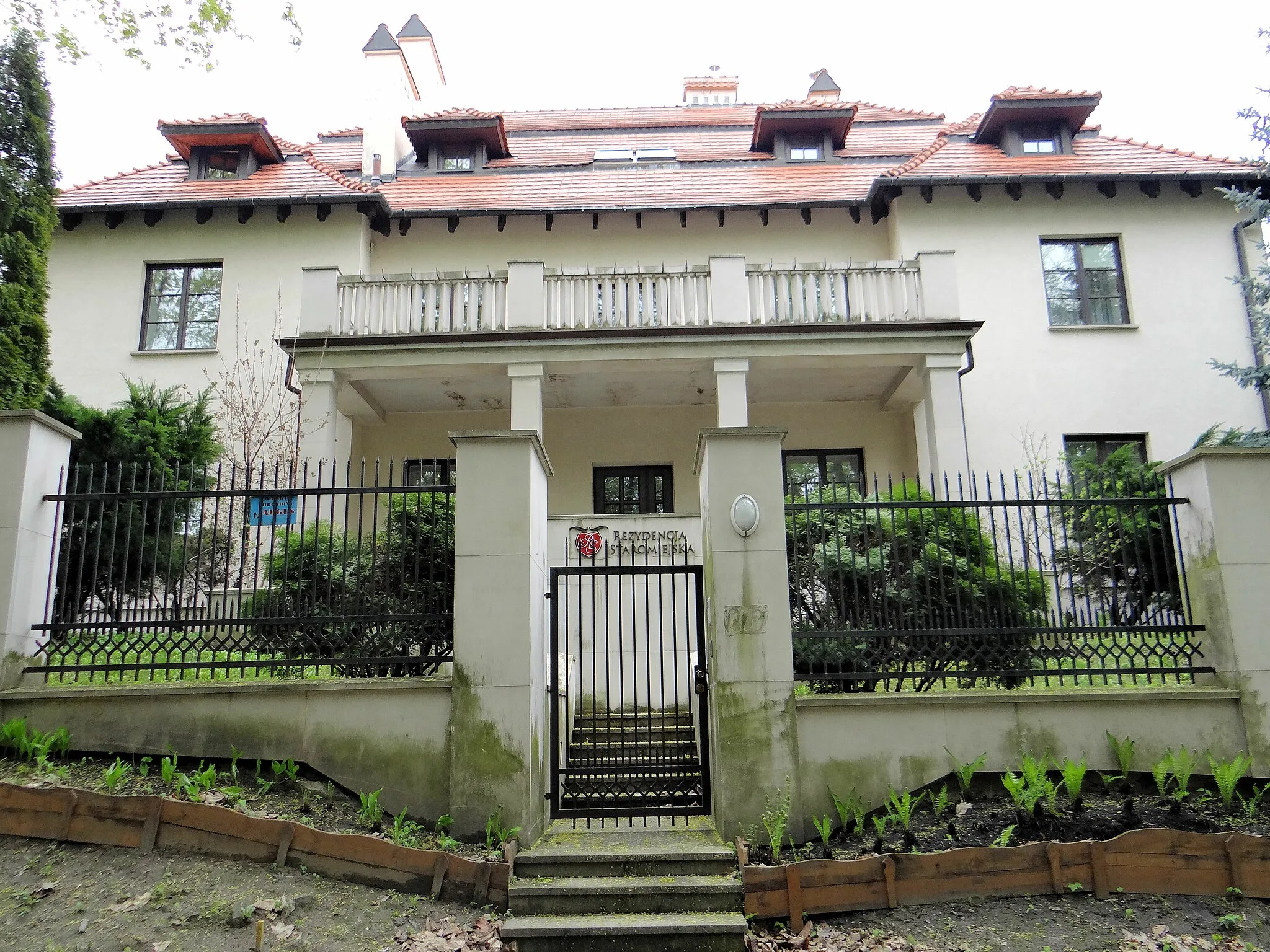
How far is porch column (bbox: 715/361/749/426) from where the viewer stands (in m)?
13.3

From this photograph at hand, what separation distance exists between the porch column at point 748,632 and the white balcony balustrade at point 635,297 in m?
7.06

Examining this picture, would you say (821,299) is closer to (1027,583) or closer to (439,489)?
(1027,583)

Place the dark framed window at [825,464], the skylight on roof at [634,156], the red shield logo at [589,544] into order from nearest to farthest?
the red shield logo at [589,544] < the dark framed window at [825,464] < the skylight on roof at [634,156]

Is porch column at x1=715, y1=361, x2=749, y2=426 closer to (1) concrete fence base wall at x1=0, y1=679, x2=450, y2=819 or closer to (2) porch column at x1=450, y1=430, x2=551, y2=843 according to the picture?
(2) porch column at x1=450, y1=430, x2=551, y2=843

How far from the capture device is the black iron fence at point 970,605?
687 cm

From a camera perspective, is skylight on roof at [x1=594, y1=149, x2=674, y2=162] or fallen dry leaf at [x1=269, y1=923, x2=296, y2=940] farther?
skylight on roof at [x1=594, y1=149, x2=674, y2=162]

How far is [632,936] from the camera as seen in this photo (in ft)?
16.6


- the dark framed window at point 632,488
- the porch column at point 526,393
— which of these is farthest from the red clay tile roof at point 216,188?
the dark framed window at point 632,488

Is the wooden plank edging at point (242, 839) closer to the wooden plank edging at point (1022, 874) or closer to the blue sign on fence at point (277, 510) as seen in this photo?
the wooden plank edging at point (1022, 874)

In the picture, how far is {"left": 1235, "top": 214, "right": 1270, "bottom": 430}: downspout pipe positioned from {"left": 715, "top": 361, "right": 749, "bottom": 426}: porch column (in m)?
9.39

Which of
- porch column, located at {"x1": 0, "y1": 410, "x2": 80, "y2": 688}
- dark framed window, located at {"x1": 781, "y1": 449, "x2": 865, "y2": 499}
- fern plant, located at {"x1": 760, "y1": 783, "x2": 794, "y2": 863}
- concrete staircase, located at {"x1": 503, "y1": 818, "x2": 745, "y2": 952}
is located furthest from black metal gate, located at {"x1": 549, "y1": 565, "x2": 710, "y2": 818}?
dark framed window, located at {"x1": 781, "y1": 449, "x2": 865, "y2": 499}

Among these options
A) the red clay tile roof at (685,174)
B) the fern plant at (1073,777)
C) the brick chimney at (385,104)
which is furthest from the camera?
the brick chimney at (385,104)

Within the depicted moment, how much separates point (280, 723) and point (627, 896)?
287 centimetres

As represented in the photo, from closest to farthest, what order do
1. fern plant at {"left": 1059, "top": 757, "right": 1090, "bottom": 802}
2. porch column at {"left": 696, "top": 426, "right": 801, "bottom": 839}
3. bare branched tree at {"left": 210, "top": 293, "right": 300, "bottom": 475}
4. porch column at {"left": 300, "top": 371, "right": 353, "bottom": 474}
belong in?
fern plant at {"left": 1059, "top": 757, "right": 1090, "bottom": 802} < porch column at {"left": 696, "top": 426, "right": 801, "bottom": 839} < porch column at {"left": 300, "top": 371, "right": 353, "bottom": 474} < bare branched tree at {"left": 210, "top": 293, "right": 300, "bottom": 475}
